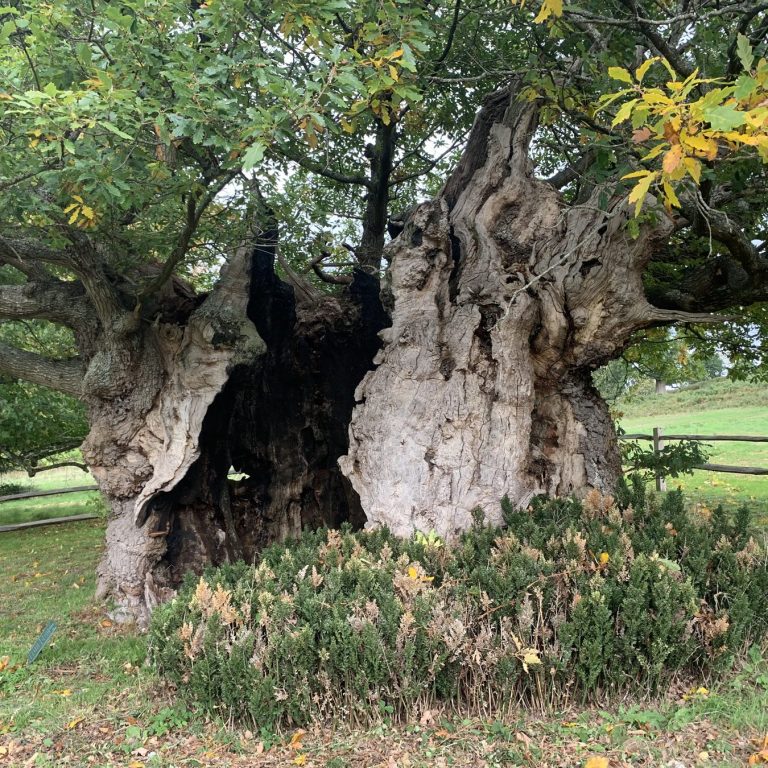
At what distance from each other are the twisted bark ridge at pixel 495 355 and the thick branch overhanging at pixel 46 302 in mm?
3243

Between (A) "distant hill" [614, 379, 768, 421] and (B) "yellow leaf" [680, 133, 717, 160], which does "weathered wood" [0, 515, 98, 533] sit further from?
(A) "distant hill" [614, 379, 768, 421]

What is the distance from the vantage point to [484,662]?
3332mm

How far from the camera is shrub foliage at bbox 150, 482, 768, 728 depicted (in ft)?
10.9

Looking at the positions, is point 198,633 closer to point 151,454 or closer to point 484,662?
point 484,662

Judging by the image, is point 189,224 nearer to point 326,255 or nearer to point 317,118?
point 317,118

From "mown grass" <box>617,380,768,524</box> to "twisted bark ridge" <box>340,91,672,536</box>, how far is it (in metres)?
5.00

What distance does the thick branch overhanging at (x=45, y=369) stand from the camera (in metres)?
6.69

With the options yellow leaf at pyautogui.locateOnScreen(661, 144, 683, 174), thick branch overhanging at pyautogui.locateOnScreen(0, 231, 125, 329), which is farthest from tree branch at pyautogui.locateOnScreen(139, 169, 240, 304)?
yellow leaf at pyautogui.locateOnScreen(661, 144, 683, 174)

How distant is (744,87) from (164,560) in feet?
19.6

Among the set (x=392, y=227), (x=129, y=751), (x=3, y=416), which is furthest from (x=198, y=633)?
(x=3, y=416)

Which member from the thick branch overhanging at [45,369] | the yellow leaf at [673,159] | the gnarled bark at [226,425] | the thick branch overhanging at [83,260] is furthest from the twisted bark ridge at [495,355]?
the thick branch overhanging at [45,369]

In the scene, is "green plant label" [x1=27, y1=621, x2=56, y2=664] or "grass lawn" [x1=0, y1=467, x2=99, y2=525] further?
"grass lawn" [x1=0, y1=467, x2=99, y2=525]

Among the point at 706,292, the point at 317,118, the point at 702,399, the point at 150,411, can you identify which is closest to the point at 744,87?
the point at 317,118

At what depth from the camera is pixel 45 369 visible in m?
6.76
